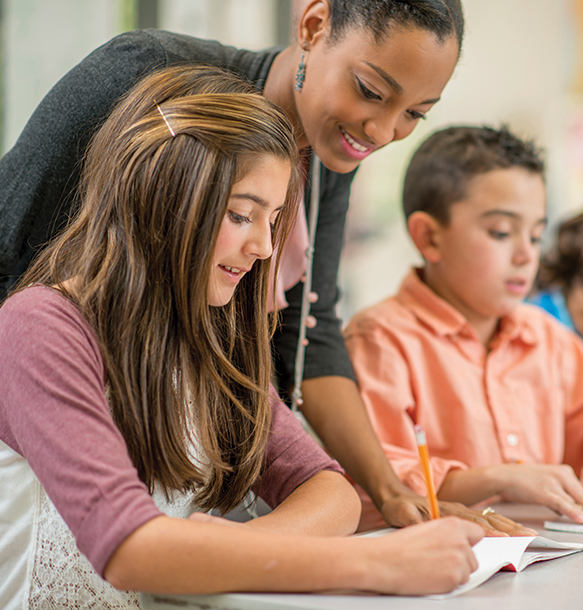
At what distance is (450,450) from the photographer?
1211 mm

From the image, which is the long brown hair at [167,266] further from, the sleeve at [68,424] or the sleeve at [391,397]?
the sleeve at [391,397]

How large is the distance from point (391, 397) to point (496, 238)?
13.6 inches

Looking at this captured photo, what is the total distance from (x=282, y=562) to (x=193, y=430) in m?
0.22

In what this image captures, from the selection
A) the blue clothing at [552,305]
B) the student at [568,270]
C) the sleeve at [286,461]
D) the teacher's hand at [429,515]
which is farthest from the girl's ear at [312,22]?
the blue clothing at [552,305]

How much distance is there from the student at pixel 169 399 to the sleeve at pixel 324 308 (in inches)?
9.3

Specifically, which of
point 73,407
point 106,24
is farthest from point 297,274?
point 106,24

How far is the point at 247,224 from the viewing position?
0.74 meters

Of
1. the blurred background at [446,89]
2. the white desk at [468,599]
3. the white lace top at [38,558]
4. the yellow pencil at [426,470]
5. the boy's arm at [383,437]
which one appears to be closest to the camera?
the white desk at [468,599]

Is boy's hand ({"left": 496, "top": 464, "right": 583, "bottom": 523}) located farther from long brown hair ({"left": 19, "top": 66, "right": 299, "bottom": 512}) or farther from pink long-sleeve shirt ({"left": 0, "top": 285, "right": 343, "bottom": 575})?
pink long-sleeve shirt ({"left": 0, "top": 285, "right": 343, "bottom": 575})

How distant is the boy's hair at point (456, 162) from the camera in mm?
1293

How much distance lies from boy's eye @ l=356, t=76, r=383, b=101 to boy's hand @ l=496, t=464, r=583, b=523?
1.80 feet

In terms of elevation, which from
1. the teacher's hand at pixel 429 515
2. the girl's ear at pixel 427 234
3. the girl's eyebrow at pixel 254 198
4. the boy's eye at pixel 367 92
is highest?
the boy's eye at pixel 367 92

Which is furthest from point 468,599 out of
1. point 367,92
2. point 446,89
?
point 446,89

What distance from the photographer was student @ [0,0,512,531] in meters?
0.85
